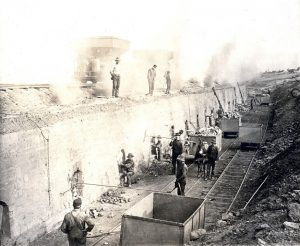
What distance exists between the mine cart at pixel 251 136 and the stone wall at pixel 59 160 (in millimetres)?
6069

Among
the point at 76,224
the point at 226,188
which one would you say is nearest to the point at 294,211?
the point at 76,224

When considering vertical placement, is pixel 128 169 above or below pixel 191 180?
above

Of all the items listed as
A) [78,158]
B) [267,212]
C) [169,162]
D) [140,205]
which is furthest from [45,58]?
[267,212]

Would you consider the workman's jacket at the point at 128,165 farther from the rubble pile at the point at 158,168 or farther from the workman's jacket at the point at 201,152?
the workman's jacket at the point at 201,152

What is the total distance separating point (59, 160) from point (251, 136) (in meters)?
12.5

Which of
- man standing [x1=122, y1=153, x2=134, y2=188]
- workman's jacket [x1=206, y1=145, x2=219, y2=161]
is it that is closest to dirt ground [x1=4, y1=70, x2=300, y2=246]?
man standing [x1=122, y1=153, x2=134, y2=188]

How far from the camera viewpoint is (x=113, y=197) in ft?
39.4

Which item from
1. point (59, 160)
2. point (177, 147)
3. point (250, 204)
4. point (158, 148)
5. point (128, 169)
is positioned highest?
point (59, 160)

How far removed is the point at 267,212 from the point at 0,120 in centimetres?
669

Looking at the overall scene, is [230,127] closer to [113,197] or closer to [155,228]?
[113,197]

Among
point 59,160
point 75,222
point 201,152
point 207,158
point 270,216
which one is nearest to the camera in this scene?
point 75,222

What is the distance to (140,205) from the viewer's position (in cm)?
817

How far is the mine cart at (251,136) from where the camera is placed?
62.3 ft

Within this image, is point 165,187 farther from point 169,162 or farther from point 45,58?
point 45,58
